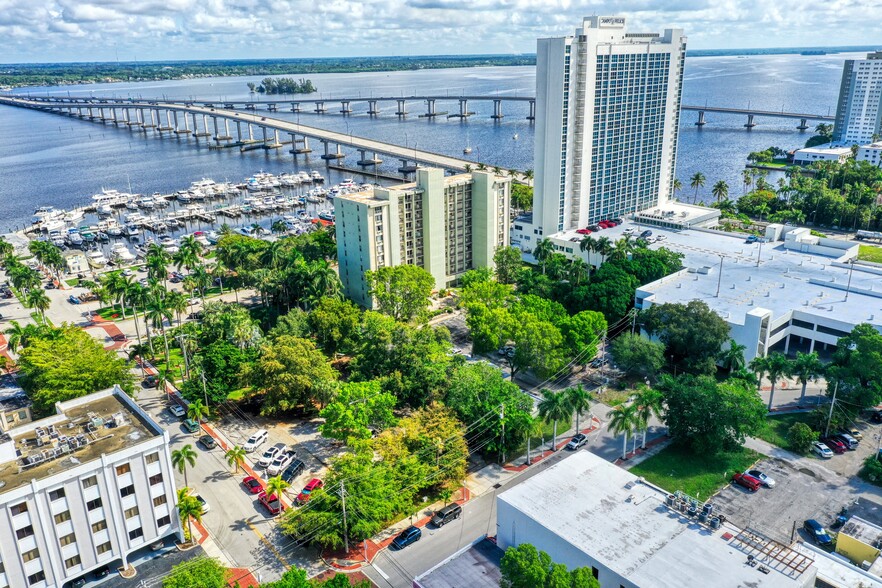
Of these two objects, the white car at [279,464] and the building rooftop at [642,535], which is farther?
the white car at [279,464]

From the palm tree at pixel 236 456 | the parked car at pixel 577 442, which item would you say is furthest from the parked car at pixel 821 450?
the palm tree at pixel 236 456

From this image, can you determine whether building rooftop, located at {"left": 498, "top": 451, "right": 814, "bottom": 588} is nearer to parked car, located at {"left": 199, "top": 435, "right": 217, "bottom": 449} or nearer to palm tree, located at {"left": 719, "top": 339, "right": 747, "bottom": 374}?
palm tree, located at {"left": 719, "top": 339, "right": 747, "bottom": 374}

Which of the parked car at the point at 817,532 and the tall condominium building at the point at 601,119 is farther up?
the tall condominium building at the point at 601,119

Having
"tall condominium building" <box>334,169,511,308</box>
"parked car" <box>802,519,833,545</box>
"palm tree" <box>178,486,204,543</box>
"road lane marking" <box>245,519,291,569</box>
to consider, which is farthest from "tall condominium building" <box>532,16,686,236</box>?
"palm tree" <box>178,486,204,543</box>

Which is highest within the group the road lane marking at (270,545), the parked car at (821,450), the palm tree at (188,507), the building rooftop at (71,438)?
the building rooftop at (71,438)

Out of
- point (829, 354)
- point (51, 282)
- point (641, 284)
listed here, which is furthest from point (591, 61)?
point (51, 282)

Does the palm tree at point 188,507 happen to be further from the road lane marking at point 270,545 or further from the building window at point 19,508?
the building window at point 19,508

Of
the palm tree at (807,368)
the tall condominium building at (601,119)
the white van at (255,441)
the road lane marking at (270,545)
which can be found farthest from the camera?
the tall condominium building at (601,119)

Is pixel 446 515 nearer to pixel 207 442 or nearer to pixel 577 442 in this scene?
pixel 577 442
